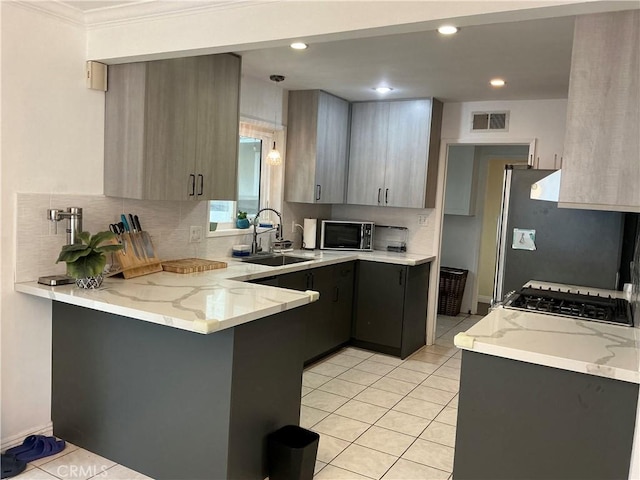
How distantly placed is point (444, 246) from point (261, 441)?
491 centimetres

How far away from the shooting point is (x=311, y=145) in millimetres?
4648

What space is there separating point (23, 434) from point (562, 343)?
8.86 ft

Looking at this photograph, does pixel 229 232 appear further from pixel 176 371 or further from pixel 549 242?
pixel 549 242

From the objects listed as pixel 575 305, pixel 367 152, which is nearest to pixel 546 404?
pixel 575 305

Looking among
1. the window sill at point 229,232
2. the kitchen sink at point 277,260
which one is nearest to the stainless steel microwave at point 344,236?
the kitchen sink at point 277,260

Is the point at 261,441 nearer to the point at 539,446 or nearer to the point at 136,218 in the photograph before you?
the point at 539,446

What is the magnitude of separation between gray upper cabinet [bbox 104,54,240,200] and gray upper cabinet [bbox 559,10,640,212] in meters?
2.15

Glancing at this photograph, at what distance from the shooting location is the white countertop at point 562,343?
5.80 ft

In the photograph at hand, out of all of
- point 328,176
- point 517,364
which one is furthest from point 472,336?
point 328,176

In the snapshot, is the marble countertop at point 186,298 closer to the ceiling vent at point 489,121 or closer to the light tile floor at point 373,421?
the light tile floor at point 373,421

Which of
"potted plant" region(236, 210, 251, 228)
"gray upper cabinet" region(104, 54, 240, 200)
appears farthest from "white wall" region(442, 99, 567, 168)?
"gray upper cabinet" region(104, 54, 240, 200)

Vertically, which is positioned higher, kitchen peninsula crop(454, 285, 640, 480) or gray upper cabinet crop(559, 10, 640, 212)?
gray upper cabinet crop(559, 10, 640, 212)

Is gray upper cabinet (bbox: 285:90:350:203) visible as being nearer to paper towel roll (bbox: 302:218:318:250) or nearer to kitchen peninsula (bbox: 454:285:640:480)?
paper towel roll (bbox: 302:218:318:250)

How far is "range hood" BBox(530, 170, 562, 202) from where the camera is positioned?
206 cm
